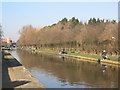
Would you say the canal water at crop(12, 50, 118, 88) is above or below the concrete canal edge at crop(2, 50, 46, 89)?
below

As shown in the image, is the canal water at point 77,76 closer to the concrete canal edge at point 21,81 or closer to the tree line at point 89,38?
the concrete canal edge at point 21,81

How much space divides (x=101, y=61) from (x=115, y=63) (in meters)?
4.47

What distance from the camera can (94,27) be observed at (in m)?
63.8

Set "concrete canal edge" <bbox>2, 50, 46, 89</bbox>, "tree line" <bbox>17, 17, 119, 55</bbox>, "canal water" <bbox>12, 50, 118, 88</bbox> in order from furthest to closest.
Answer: "tree line" <bbox>17, 17, 119, 55</bbox>
"canal water" <bbox>12, 50, 118, 88</bbox>
"concrete canal edge" <bbox>2, 50, 46, 89</bbox>

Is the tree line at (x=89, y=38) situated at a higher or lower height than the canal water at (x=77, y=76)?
higher

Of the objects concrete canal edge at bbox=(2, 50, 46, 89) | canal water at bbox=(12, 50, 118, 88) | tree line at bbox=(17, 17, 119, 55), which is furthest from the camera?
tree line at bbox=(17, 17, 119, 55)

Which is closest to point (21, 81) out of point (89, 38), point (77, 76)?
point (77, 76)

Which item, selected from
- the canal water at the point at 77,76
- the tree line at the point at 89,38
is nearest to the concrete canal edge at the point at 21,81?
the canal water at the point at 77,76

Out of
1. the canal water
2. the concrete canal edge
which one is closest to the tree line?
the canal water

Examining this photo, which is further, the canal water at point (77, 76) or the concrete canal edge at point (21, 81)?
the canal water at point (77, 76)

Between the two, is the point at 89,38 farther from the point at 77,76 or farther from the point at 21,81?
the point at 21,81

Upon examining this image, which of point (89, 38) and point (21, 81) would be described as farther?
point (89, 38)

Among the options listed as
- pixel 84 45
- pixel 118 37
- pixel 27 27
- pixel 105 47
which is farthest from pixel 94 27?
pixel 27 27

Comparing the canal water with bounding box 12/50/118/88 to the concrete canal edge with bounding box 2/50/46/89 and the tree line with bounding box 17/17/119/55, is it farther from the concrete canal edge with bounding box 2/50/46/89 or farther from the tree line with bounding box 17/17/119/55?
the tree line with bounding box 17/17/119/55
